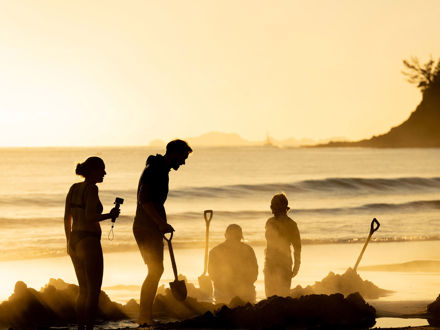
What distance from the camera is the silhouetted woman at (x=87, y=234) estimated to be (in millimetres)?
8102

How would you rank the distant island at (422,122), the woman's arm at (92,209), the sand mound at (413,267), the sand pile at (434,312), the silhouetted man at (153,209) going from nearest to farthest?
the woman's arm at (92,209), the silhouetted man at (153,209), the sand pile at (434,312), the sand mound at (413,267), the distant island at (422,122)

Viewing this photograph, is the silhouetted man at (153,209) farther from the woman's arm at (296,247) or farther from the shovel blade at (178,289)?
the woman's arm at (296,247)

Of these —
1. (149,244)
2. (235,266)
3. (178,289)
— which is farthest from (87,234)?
(235,266)

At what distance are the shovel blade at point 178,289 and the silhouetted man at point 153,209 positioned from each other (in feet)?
1.23

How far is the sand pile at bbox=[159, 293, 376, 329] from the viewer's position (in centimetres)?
859

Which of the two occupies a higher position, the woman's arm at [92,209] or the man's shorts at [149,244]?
the woman's arm at [92,209]

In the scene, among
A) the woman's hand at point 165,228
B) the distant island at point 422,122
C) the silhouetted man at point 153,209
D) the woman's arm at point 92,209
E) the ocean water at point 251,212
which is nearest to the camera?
the woman's arm at point 92,209

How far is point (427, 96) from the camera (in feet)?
529

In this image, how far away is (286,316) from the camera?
28.4 ft

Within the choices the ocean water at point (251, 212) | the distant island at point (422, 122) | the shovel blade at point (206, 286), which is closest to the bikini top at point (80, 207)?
the ocean water at point (251, 212)

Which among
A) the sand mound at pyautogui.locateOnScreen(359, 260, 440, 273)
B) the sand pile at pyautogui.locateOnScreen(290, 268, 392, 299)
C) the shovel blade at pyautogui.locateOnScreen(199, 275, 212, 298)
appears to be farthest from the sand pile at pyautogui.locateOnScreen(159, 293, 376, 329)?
the sand mound at pyautogui.locateOnScreen(359, 260, 440, 273)

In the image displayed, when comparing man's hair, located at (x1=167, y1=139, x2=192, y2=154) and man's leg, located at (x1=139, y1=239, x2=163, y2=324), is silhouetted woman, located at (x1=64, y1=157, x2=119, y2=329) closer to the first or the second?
man's leg, located at (x1=139, y1=239, x2=163, y2=324)

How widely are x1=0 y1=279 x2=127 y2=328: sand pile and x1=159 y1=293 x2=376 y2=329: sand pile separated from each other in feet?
3.70

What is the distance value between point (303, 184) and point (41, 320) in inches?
1795
